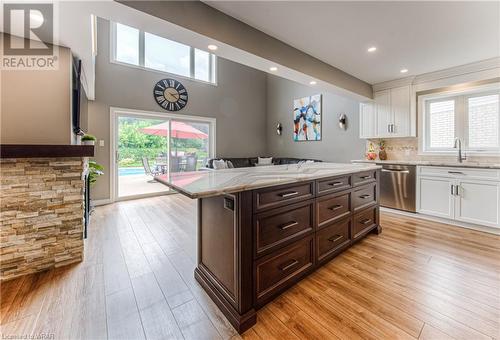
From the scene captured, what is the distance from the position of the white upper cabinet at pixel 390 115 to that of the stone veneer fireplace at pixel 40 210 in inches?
190

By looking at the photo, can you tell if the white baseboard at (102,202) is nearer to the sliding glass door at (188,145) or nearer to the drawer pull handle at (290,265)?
the sliding glass door at (188,145)

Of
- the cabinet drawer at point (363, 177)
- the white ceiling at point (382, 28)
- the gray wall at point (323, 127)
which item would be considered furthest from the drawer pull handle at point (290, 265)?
the gray wall at point (323, 127)

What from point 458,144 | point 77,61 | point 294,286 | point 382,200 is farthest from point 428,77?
point 77,61

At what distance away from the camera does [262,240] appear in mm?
1546

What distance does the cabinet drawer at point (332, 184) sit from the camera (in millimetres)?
2010

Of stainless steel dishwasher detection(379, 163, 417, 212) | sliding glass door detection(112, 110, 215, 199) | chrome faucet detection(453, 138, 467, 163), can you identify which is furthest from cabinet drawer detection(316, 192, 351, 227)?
sliding glass door detection(112, 110, 215, 199)

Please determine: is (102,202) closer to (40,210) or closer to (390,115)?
(40,210)

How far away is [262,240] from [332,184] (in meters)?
1.00

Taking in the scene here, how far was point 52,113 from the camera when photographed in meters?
2.13

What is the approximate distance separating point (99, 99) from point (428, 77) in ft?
20.6

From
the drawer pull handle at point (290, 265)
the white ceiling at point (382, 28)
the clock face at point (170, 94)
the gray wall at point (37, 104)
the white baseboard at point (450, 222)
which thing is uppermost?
the clock face at point (170, 94)

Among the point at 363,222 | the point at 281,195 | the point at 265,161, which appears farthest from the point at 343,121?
the point at 281,195

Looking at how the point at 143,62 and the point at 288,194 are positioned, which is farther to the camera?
the point at 143,62

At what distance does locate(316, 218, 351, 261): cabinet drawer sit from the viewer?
205 centimetres
